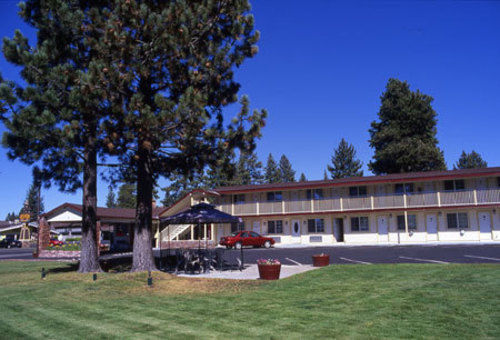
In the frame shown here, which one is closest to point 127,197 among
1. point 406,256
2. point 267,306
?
point 406,256

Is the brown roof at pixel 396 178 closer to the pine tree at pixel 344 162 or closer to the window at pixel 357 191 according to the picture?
the window at pixel 357 191

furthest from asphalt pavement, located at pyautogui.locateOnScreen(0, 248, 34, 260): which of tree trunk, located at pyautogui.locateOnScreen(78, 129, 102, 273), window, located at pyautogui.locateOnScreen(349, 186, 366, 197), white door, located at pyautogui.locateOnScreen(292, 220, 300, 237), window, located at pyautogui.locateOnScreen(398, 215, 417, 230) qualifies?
window, located at pyautogui.locateOnScreen(398, 215, 417, 230)

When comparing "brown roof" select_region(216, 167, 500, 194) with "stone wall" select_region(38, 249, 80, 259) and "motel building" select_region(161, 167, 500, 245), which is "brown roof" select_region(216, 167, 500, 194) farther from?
"stone wall" select_region(38, 249, 80, 259)

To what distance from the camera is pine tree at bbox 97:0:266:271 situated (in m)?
12.0

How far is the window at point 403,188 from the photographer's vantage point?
34.5m

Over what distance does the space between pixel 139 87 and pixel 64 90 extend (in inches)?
98.6

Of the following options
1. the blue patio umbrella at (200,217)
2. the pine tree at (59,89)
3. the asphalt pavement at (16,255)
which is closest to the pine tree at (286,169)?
the asphalt pavement at (16,255)

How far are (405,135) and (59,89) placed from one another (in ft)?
151

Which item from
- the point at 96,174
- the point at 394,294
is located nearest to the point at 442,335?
the point at 394,294

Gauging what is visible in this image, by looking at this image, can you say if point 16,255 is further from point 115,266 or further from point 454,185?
point 454,185

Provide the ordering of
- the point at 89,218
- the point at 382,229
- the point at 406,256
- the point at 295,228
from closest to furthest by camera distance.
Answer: the point at 89,218, the point at 406,256, the point at 382,229, the point at 295,228

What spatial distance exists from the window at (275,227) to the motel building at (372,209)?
0.16ft

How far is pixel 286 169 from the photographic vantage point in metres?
92.0

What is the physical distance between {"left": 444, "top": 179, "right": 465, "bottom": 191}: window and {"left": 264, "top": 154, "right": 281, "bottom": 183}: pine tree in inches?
1849
